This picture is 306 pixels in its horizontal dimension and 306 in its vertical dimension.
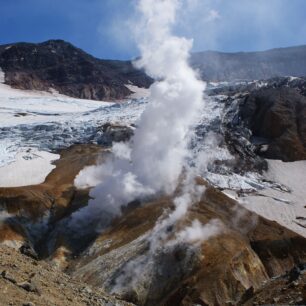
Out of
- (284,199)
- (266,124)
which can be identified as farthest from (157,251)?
(266,124)

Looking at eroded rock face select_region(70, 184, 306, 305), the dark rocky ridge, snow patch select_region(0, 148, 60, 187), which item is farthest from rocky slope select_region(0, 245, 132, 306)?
the dark rocky ridge

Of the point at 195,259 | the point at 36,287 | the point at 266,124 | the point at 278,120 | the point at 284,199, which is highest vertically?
the point at 36,287

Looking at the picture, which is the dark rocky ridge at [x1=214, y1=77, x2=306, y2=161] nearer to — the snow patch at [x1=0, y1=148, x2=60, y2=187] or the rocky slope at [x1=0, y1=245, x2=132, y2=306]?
the snow patch at [x1=0, y1=148, x2=60, y2=187]

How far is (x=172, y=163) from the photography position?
7812 cm

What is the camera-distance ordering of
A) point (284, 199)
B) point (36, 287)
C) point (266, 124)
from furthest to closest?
point (266, 124) → point (284, 199) → point (36, 287)

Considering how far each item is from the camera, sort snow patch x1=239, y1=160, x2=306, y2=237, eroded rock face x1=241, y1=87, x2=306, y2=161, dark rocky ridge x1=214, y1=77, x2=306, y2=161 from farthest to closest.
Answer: eroded rock face x1=241, y1=87, x2=306, y2=161
dark rocky ridge x1=214, y1=77, x2=306, y2=161
snow patch x1=239, y1=160, x2=306, y2=237

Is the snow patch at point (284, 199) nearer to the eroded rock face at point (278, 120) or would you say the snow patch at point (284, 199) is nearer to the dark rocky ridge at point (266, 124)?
the dark rocky ridge at point (266, 124)

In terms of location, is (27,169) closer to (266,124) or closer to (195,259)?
(195,259)

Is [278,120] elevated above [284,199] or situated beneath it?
elevated above

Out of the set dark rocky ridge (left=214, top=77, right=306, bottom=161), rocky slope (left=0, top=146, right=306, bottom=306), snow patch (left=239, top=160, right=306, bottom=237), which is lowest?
snow patch (left=239, top=160, right=306, bottom=237)

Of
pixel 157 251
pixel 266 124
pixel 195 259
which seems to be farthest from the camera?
pixel 266 124

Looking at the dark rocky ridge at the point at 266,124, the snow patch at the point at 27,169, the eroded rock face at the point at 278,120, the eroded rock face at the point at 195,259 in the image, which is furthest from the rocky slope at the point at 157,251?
the eroded rock face at the point at 278,120

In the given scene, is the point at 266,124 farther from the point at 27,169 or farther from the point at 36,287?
the point at 36,287

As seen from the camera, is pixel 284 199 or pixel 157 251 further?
pixel 284 199
